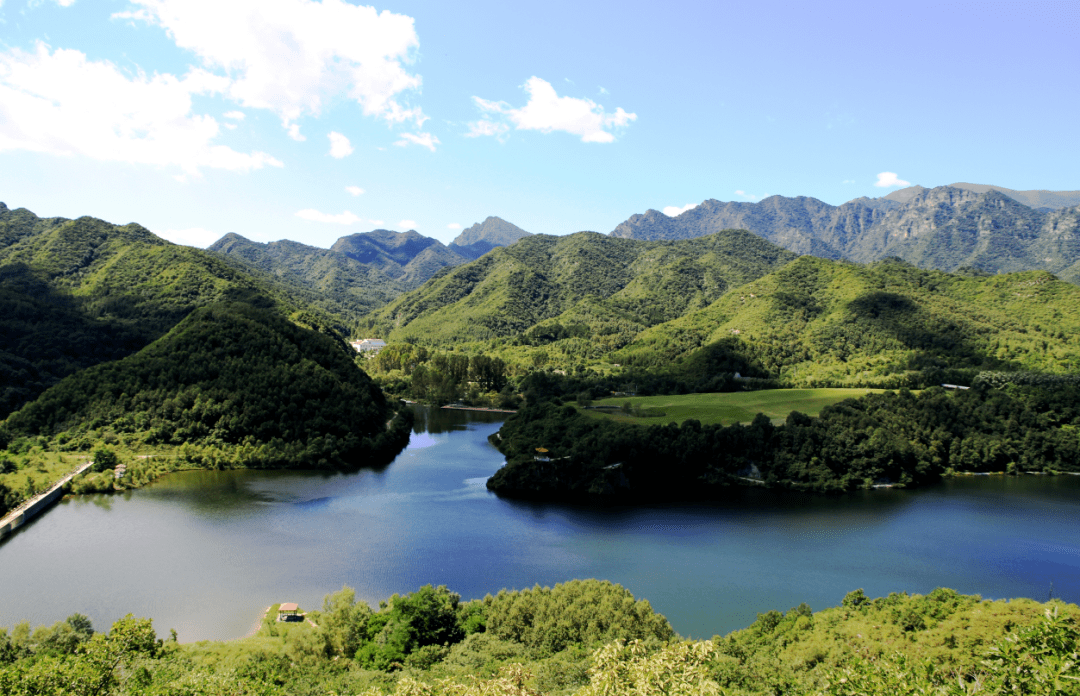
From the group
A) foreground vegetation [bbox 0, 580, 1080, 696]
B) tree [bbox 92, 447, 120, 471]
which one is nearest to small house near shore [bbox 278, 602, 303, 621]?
foreground vegetation [bbox 0, 580, 1080, 696]

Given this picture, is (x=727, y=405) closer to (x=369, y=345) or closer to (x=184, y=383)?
(x=184, y=383)

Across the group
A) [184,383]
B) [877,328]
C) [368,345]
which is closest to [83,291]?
[368,345]

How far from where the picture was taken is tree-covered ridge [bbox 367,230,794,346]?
15275 cm

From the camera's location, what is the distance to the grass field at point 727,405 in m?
67.4

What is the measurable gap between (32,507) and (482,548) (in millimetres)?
29439

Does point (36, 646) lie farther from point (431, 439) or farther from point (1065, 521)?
point (1065, 521)

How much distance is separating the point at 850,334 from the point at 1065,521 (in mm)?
57276

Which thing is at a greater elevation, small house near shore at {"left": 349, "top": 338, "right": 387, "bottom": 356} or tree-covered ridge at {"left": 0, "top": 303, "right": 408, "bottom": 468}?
small house near shore at {"left": 349, "top": 338, "right": 387, "bottom": 356}

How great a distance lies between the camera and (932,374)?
77625 mm

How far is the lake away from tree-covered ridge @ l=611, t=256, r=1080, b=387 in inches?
1440

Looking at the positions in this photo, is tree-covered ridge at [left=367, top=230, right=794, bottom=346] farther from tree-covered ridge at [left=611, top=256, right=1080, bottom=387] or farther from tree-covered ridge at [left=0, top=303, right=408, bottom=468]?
tree-covered ridge at [left=0, top=303, right=408, bottom=468]

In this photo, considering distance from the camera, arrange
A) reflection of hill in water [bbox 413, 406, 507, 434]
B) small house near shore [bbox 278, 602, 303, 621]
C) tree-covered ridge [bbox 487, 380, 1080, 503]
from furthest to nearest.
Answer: reflection of hill in water [bbox 413, 406, 507, 434], tree-covered ridge [bbox 487, 380, 1080, 503], small house near shore [bbox 278, 602, 303, 621]

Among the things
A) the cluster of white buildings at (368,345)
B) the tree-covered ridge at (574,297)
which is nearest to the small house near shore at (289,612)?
the tree-covered ridge at (574,297)

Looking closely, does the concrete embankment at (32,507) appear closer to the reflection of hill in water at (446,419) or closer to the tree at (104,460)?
the tree at (104,460)
